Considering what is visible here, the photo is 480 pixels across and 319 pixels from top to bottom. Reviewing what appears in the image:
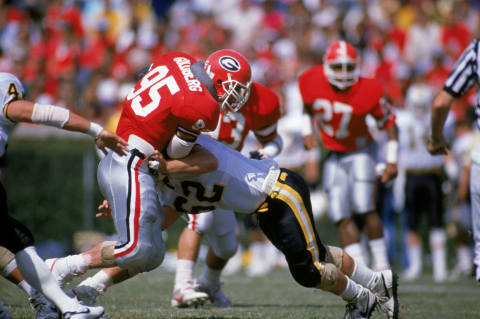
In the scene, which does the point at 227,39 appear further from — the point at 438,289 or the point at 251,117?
the point at 251,117

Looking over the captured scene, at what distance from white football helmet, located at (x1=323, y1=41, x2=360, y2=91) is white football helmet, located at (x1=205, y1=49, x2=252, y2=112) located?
250 centimetres

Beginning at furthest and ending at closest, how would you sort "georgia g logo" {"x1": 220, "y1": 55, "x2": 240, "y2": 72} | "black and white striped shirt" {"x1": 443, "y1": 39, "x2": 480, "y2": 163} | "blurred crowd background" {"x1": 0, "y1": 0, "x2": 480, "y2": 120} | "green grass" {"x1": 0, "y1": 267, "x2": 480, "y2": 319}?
"blurred crowd background" {"x1": 0, "y1": 0, "x2": 480, "y2": 120}
"green grass" {"x1": 0, "y1": 267, "x2": 480, "y2": 319}
"georgia g logo" {"x1": 220, "y1": 55, "x2": 240, "y2": 72}
"black and white striped shirt" {"x1": 443, "y1": 39, "x2": 480, "y2": 163}

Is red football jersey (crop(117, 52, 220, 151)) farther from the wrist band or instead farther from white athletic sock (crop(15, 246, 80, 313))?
white athletic sock (crop(15, 246, 80, 313))

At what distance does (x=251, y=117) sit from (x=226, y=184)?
4.50ft

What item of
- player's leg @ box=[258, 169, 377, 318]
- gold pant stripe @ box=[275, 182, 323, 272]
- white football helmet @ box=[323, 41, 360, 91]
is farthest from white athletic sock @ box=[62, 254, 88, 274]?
white football helmet @ box=[323, 41, 360, 91]

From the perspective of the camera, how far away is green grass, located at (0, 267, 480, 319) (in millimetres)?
5180

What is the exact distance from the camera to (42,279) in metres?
4.03

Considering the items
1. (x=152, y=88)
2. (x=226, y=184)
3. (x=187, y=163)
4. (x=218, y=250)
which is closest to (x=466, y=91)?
(x=226, y=184)

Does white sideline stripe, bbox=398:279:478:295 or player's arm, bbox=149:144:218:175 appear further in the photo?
white sideline stripe, bbox=398:279:478:295

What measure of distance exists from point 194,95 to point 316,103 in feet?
9.94

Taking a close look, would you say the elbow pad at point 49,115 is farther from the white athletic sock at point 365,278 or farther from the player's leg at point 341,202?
the player's leg at point 341,202

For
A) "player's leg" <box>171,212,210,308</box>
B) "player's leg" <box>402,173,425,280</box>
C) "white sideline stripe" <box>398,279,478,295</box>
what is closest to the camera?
"player's leg" <box>171,212,210,308</box>

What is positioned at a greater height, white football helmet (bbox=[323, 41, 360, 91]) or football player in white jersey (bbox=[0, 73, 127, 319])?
white football helmet (bbox=[323, 41, 360, 91])

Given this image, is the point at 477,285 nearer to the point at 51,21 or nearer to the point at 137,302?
the point at 137,302
